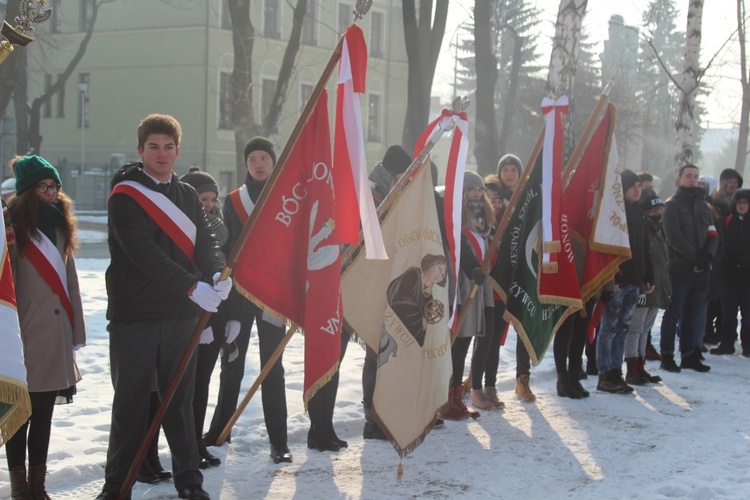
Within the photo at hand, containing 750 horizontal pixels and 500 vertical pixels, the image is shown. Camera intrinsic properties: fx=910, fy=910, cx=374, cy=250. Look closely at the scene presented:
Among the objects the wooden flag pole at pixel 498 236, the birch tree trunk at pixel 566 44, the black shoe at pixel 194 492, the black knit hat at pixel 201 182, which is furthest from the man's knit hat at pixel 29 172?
the birch tree trunk at pixel 566 44

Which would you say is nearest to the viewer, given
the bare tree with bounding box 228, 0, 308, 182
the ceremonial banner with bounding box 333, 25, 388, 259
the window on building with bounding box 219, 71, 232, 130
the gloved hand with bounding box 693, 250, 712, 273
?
the ceremonial banner with bounding box 333, 25, 388, 259

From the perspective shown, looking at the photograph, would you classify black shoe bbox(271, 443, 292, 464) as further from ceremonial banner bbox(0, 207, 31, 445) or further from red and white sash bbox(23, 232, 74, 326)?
ceremonial banner bbox(0, 207, 31, 445)

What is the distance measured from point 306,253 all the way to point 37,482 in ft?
6.53

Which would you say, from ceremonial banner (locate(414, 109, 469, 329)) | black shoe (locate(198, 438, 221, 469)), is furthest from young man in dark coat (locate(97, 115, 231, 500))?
ceremonial banner (locate(414, 109, 469, 329))

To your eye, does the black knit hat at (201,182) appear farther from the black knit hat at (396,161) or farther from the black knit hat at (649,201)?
the black knit hat at (649,201)

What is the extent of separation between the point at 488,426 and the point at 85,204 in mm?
31054

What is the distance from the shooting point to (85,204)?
117 feet

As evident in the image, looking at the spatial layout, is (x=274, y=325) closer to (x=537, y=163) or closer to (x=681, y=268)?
(x=537, y=163)

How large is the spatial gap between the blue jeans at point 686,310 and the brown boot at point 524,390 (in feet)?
8.27

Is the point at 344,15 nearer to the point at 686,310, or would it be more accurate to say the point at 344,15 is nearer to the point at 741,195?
the point at 741,195

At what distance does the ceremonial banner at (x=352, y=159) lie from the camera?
18.5 feet

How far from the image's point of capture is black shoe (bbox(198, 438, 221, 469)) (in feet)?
19.2

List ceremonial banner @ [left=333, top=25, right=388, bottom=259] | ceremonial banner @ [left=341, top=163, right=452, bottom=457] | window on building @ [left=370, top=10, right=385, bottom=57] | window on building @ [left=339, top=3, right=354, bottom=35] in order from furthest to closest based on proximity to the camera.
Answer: window on building @ [left=370, top=10, right=385, bottom=57]
window on building @ [left=339, top=3, right=354, bottom=35]
ceremonial banner @ [left=341, top=163, right=452, bottom=457]
ceremonial banner @ [left=333, top=25, right=388, bottom=259]

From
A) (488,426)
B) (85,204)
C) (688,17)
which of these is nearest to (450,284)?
(488,426)
